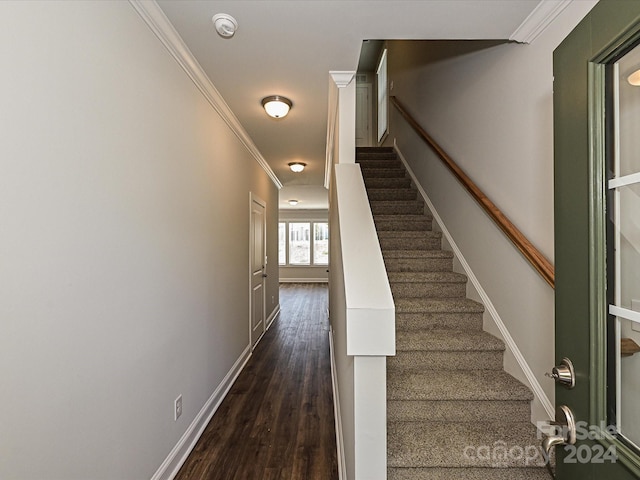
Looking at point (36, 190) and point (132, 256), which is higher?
point (36, 190)

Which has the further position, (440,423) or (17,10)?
(440,423)

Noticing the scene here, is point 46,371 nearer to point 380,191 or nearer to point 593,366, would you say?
point 593,366

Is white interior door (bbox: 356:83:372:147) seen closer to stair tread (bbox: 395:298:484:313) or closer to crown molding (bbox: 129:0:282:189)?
crown molding (bbox: 129:0:282:189)

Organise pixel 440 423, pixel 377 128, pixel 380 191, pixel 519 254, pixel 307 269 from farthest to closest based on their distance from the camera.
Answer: pixel 307 269, pixel 377 128, pixel 380 191, pixel 519 254, pixel 440 423

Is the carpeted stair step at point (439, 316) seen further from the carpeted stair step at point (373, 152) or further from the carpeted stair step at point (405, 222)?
the carpeted stair step at point (373, 152)

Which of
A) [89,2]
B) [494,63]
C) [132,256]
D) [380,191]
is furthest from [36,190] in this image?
[380,191]

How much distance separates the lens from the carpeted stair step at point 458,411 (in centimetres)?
154

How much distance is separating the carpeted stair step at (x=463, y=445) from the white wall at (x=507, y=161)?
0.20 m

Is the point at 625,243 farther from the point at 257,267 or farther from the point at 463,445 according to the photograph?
the point at 257,267

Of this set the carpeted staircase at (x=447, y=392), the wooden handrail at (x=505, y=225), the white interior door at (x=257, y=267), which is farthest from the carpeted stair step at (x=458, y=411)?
the white interior door at (x=257, y=267)

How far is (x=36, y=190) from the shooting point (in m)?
0.89

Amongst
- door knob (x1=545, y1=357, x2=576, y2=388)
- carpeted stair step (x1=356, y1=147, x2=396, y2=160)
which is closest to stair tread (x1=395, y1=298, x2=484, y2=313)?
door knob (x1=545, y1=357, x2=576, y2=388)

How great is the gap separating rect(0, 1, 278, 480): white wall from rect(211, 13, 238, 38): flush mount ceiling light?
0.33m

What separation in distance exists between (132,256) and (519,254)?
6.56 ft
